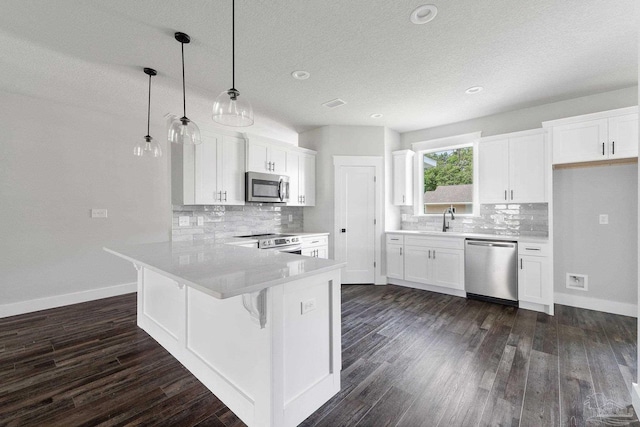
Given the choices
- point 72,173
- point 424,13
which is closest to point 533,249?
point 424,13

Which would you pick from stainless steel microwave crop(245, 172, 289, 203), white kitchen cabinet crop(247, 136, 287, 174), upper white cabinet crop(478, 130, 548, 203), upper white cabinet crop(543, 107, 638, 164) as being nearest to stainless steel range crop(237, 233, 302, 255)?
stainless steel microwave crop(245, 172, 289, 203)

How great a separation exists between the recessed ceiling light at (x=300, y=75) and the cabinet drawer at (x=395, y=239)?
274cm

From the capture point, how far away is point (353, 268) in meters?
4.62

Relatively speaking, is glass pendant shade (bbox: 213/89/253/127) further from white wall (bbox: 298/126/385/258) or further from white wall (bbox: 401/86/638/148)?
white wall (bbox: 401/86/638/148)

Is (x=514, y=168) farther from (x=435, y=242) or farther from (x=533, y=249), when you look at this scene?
(x=435, y=242)

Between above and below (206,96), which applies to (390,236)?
below

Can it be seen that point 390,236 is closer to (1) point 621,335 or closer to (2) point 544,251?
(2) point 544,251

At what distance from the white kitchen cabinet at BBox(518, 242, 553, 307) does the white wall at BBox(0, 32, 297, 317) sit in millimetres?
4049

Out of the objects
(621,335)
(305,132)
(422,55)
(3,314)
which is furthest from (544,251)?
(3,314)

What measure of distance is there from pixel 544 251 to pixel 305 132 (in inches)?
156

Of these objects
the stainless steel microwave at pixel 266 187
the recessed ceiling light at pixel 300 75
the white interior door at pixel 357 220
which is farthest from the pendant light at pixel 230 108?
the white interior door at pixel 357 220

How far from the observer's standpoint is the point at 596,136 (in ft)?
10.2

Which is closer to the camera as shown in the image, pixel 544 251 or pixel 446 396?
pixel 446 396

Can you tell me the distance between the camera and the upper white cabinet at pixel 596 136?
2.95 meters
